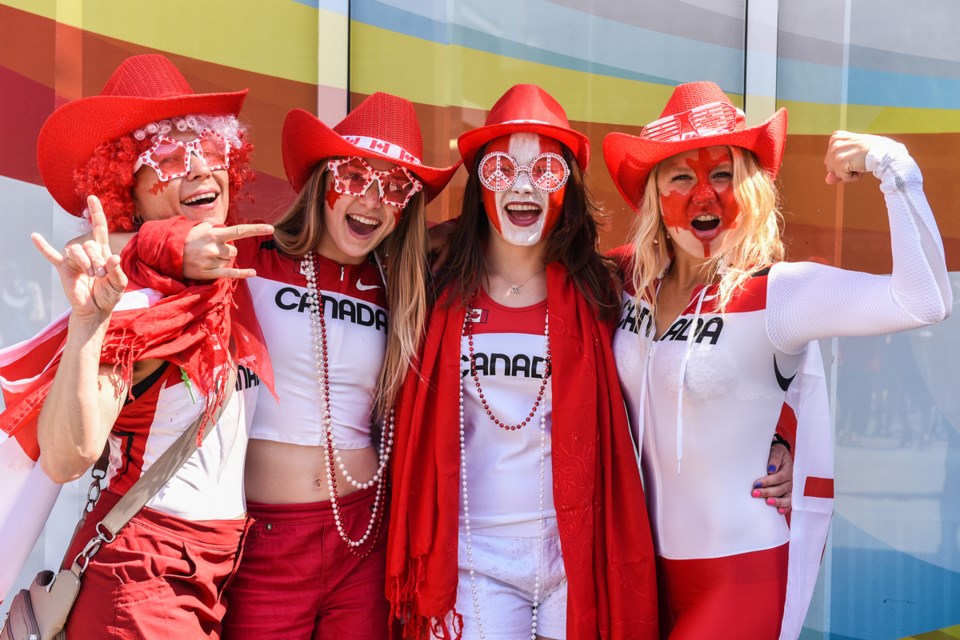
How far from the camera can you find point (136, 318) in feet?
6.92

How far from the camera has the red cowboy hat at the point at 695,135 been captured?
2.64 meters

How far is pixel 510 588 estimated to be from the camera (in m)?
2.73

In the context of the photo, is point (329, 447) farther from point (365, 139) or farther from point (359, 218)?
point (365, 139)

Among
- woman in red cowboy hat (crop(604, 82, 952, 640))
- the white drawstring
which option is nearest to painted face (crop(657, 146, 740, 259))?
woman in red cowboy hat (crop(604, 82, 952, 640))

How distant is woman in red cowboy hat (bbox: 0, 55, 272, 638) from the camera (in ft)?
6.86

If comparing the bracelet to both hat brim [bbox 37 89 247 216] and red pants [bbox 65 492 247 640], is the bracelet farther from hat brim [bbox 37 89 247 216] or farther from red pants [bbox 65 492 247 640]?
hat brim [bbox 37 89 247 216]

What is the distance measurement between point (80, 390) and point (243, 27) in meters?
2.45

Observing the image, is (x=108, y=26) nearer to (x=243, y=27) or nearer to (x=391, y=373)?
(x=243, y=27)

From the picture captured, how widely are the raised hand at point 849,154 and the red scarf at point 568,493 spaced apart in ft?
2.86

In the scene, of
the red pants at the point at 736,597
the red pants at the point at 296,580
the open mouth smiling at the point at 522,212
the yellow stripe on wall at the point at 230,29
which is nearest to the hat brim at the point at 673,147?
the open mouth smiling at the point at 522,212

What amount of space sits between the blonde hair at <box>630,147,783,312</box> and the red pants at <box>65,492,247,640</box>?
4.79ft

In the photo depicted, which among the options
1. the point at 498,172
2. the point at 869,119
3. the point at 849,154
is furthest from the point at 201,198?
the point at 869,119

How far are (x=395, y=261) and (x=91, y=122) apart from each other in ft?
3.23

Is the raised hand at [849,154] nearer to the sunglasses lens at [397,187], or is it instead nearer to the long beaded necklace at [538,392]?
the long beaded necklace at [538,392]
